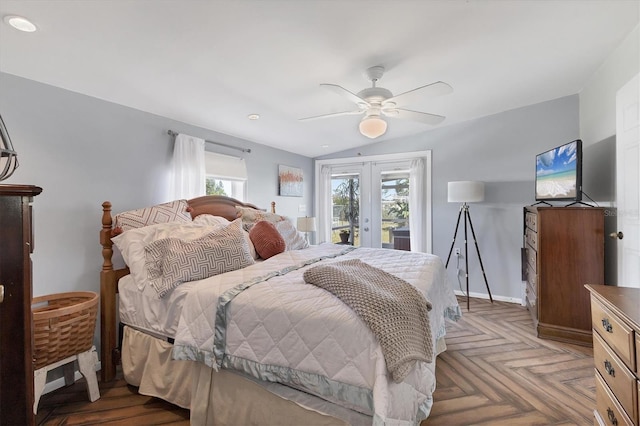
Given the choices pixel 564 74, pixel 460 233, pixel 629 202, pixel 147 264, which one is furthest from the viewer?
pixel 460 233

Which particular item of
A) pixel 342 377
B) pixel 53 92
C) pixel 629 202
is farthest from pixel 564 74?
pixel 53 92

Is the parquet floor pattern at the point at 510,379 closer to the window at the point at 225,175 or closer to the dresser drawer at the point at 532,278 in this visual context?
the dresser drawer at the point at 532,278

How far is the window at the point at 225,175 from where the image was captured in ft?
11.2

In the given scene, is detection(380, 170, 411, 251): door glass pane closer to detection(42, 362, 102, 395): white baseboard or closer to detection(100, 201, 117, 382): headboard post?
detection(100, 201, 117, 382): headboard post

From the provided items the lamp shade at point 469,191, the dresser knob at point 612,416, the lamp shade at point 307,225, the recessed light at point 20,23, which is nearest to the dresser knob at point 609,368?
the dresser knob at point 612,416

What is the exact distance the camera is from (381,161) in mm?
4977

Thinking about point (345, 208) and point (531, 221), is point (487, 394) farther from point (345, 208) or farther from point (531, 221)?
point (345, 208)

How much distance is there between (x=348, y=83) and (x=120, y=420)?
2.90 meters

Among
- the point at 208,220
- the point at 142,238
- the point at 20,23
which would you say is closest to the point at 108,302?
the point at 142,238

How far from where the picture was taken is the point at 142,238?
2221mm

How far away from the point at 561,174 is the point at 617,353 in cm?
223

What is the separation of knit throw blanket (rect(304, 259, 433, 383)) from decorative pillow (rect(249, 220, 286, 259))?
39.3 inches

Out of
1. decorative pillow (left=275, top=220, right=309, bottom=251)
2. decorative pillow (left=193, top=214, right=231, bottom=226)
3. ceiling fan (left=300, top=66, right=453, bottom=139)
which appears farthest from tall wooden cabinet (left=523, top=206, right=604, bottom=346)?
decorative pillow (left=193, top=214, right=231, bottom=226)

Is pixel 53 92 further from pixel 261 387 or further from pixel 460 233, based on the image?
pixel 460 233
